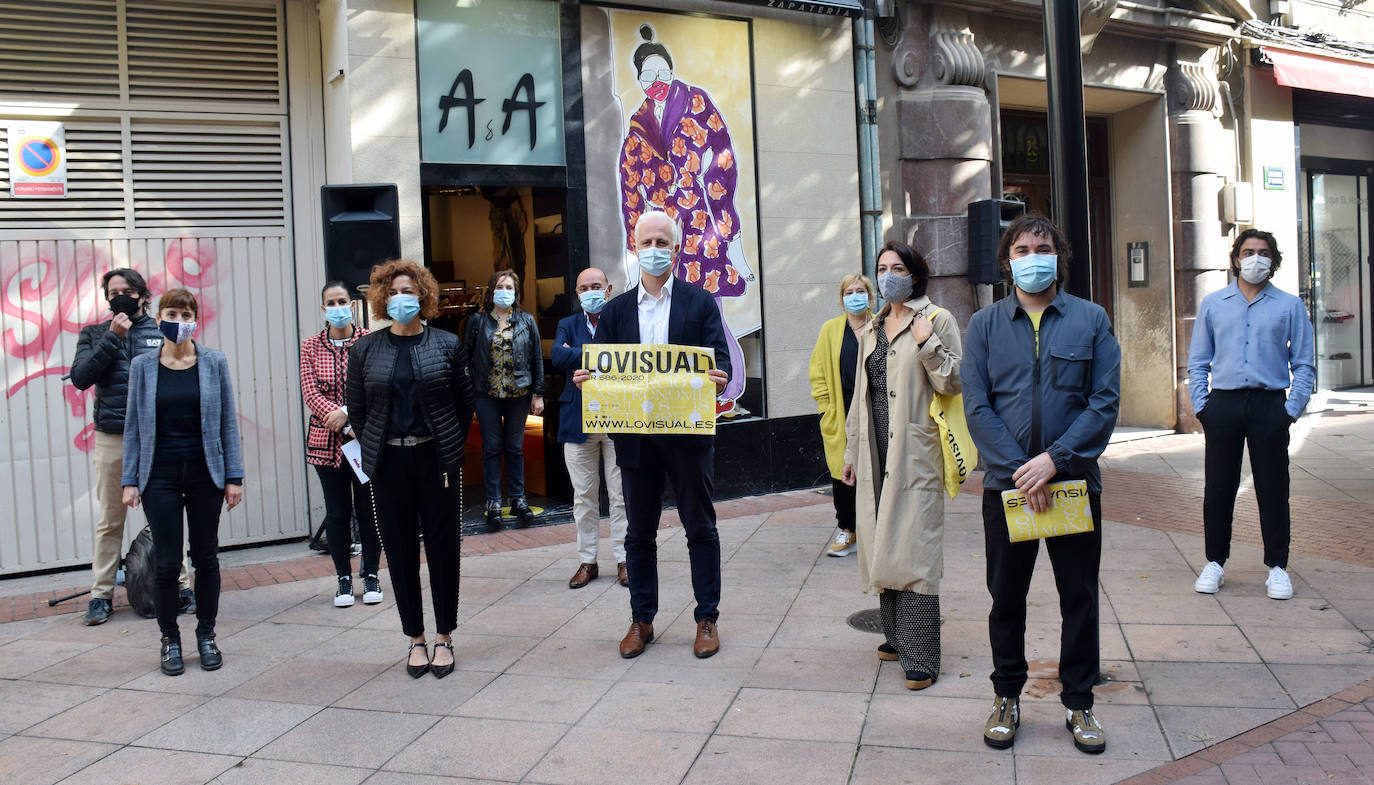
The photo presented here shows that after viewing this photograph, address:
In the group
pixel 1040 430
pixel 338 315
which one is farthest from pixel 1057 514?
pixel 338 315

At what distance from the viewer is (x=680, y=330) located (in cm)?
566

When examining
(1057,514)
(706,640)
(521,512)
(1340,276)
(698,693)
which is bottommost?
(698,693)

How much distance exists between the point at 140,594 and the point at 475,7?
503 centimetres

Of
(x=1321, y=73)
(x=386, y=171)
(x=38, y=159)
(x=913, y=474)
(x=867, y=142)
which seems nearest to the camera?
(x=913, y=474)

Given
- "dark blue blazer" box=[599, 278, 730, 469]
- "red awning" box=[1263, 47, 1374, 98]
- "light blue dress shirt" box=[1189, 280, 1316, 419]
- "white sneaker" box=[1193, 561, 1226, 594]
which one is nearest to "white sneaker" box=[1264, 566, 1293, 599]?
"white sneaker" box=[1193, 561, 1226, 594]

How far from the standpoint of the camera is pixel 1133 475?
10984 mm

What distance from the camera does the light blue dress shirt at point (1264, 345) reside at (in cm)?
637

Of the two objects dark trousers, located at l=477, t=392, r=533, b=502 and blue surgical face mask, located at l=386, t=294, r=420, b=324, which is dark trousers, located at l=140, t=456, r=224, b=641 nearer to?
blue surgical face mask, located at l=386, t=294, r=420, b=324

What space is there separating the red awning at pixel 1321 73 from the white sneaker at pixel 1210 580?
32.6ft

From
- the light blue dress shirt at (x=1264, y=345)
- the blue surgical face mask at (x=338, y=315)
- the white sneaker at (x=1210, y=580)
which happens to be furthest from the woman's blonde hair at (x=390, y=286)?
the white sneaker at (x=1210, y=580)

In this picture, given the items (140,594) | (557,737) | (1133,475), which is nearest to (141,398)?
(140,594)

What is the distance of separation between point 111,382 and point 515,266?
4.51m

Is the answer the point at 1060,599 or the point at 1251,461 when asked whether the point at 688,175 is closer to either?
the point at 1251,461

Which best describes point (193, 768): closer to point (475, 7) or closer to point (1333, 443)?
point (475, 7)
